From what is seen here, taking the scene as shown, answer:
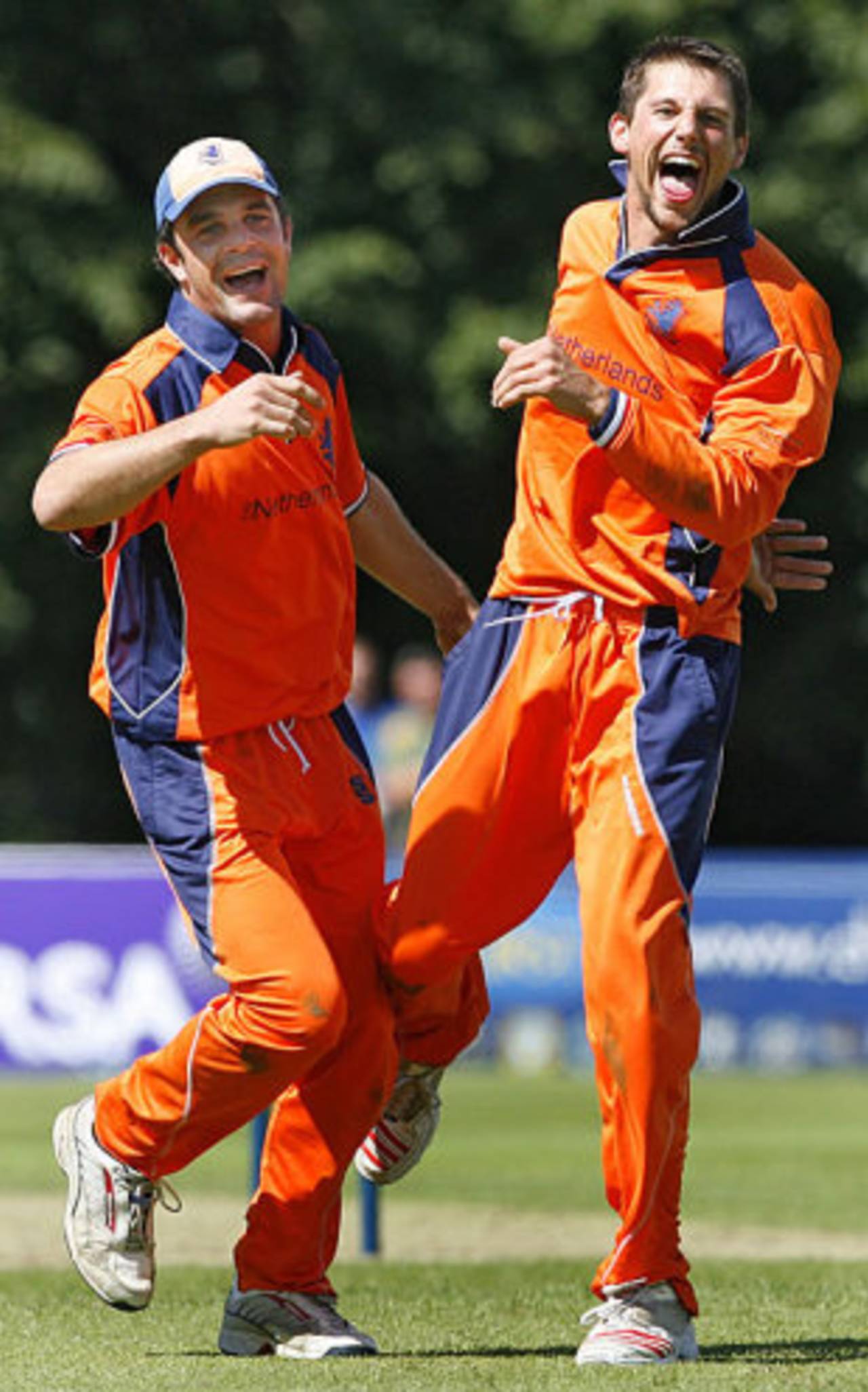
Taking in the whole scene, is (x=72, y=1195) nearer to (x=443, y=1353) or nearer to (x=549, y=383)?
(x=443, y=1353)

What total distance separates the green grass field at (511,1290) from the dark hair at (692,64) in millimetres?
2694

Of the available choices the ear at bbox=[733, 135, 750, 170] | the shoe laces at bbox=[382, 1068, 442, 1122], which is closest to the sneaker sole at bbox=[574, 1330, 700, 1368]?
the shoe laces at bbox=[382, 1068, 442, 1122]

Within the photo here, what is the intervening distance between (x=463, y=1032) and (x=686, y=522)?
4.67 feet

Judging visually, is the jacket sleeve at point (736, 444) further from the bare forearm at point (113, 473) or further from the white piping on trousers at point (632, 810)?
the bare forearm at point (113, 473)

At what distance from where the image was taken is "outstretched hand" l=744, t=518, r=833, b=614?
6973 millimetres

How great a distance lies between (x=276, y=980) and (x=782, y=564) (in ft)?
5.34

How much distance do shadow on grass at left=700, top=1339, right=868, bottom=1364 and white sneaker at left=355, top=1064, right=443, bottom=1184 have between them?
85 cm

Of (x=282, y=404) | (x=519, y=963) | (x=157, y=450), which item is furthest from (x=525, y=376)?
(x=519, y=963)

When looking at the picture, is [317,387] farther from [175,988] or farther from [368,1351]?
[175,988]

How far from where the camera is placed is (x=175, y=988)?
599 inches

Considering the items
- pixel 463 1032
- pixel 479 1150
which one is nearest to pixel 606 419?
pixel 463 1032

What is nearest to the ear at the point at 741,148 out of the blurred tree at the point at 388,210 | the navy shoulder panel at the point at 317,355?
the navy shoulder panel at the point at 317,355

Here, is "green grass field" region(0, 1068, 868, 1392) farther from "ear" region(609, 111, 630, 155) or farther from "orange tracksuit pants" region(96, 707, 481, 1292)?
"ear" region(609, 111, 630, 155)

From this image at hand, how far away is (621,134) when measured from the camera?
6.75 metres
